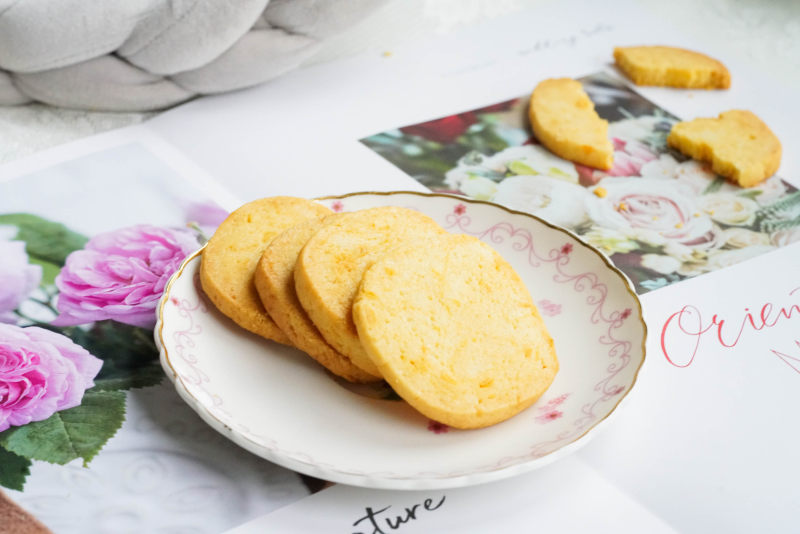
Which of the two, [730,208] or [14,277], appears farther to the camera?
[730,208]

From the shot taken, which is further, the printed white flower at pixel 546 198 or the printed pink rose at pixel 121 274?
the printed white flower at pixel 546 198

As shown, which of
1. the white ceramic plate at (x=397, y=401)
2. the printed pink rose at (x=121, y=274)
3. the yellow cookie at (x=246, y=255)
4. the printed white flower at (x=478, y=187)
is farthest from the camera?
the printed white flower at (x=478, y=187)

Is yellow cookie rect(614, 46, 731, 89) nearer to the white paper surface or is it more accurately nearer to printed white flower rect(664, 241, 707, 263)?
printed white flower rect(664, 241, 707, 263)

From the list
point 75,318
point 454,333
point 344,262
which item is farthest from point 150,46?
point 454,333

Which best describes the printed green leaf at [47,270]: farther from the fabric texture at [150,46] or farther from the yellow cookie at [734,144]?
the yellow cookie at [734,144]

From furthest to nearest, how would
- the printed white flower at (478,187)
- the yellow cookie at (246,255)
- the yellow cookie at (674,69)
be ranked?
1. the yellow cookie at (674,69)
2. the printed white flower at (478,187)
3. the yellow cookie at (246,255)

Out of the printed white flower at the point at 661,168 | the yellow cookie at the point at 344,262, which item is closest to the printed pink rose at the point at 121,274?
the yellow cookie at the point at 344,262

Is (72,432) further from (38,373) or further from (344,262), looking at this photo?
(344,262)

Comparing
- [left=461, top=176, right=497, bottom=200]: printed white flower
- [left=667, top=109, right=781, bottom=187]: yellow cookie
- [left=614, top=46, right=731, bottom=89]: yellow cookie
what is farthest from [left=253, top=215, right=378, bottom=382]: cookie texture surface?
[left=614, top=46, right=731, bottom=89]: yellow cookie
